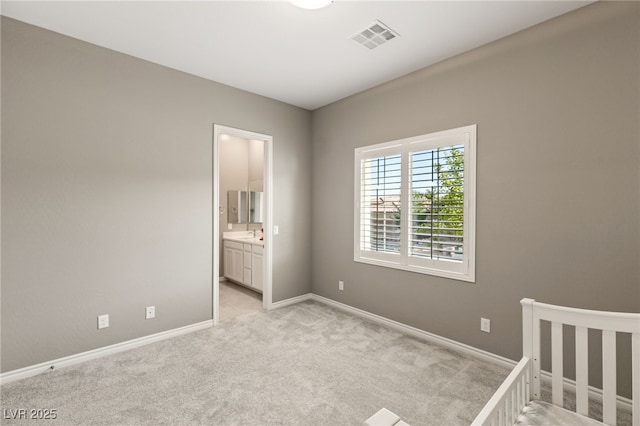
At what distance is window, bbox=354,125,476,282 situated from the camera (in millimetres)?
2859

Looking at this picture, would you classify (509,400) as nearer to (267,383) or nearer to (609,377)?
(609,377)

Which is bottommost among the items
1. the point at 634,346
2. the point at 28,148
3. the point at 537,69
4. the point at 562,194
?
the point at 634,346

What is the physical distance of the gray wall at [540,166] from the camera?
2.07 m

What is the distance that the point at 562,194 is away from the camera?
7.59ft

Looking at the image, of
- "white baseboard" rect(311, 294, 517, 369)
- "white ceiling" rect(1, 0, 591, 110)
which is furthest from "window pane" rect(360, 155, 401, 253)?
"white ceiling" rect(1, 0, 591, 110)

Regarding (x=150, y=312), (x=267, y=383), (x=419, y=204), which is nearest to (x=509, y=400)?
(x=267, y=383)

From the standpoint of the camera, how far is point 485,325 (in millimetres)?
2721

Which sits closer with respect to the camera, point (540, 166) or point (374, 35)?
point (540, 166)

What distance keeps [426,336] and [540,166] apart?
195 cm

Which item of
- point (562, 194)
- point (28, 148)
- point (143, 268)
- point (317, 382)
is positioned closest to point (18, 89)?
point (28, 148)

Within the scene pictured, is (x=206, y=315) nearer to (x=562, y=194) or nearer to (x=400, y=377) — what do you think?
(x=400, y=377)

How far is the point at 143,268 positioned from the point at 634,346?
3.61 m

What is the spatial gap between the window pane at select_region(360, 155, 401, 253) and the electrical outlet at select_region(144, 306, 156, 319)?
96.7 inches

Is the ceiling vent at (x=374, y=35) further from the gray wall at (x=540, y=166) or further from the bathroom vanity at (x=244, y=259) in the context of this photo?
the bathroom vanity at (x=244, y=259)
